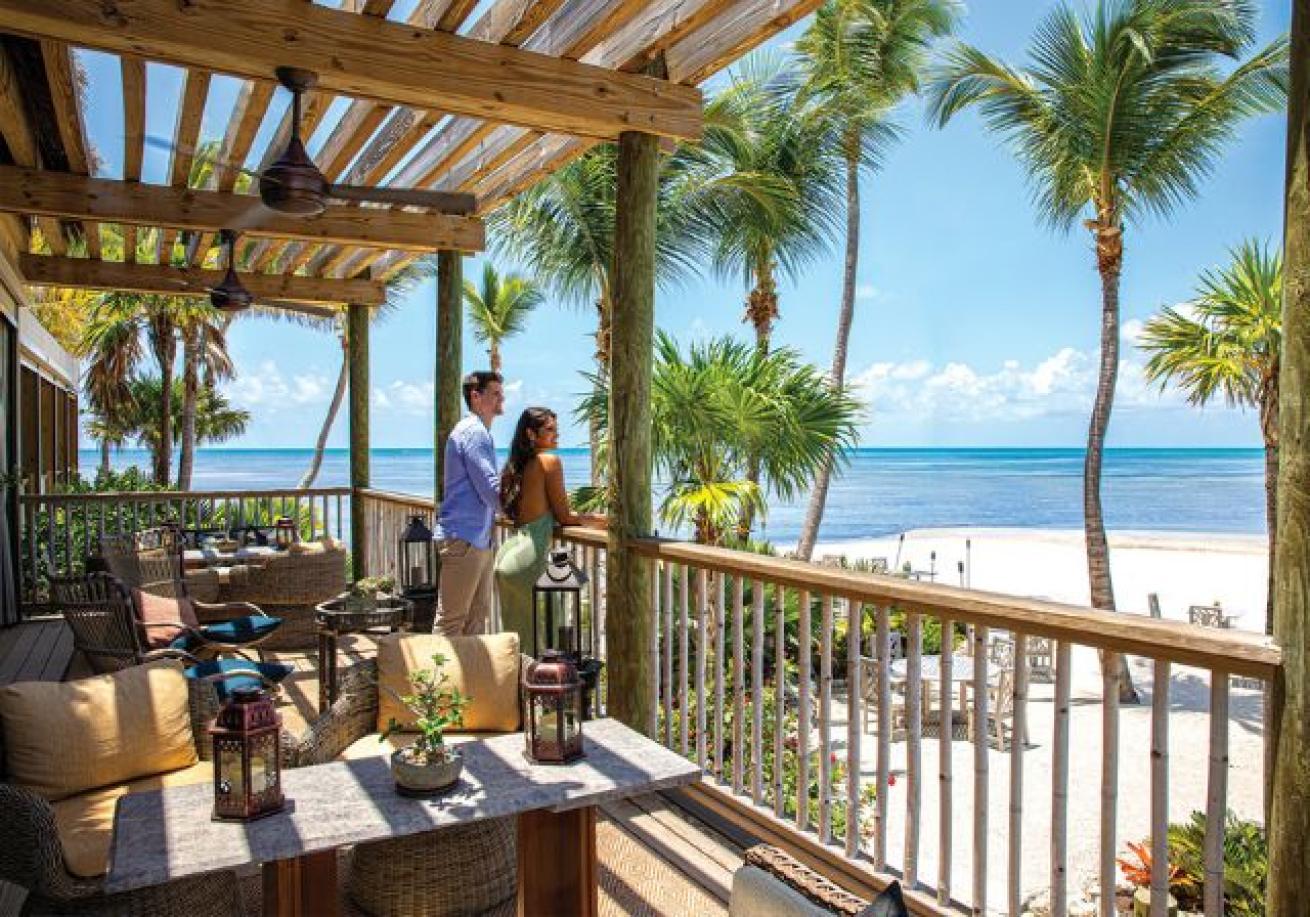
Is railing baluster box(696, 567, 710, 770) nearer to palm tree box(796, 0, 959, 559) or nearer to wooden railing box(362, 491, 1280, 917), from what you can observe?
wooden railing box(362, 491, 1280, 917)

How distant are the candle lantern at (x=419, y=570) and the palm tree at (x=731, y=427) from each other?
1.92m

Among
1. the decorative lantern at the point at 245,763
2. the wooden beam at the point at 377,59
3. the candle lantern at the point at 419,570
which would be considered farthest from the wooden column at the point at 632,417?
the decorative lantern at the point at 245,763

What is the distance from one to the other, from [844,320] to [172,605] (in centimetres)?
1416

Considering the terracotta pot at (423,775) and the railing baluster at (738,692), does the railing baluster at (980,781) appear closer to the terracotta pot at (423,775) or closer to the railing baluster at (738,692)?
the railing baluster at (738,692)

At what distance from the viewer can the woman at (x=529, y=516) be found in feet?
13.4

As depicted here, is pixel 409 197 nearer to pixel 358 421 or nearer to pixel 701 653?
pixel 701 653

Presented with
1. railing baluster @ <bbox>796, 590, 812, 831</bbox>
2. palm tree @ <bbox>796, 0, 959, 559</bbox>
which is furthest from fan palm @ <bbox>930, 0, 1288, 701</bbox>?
railing baluster @ <bbox>796, 590, 812, 831</bbox>

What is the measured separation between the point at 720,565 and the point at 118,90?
10.9 ft

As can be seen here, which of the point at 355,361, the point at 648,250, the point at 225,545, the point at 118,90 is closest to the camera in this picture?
the point at 648,250

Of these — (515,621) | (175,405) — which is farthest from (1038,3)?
(515,621)

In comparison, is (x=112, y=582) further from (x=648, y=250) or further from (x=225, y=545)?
(x=648, y=250)

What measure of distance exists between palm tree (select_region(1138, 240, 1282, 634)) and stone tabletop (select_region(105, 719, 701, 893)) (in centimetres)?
972

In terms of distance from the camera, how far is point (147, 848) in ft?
6.12

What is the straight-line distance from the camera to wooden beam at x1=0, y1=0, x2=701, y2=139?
9.59ft
